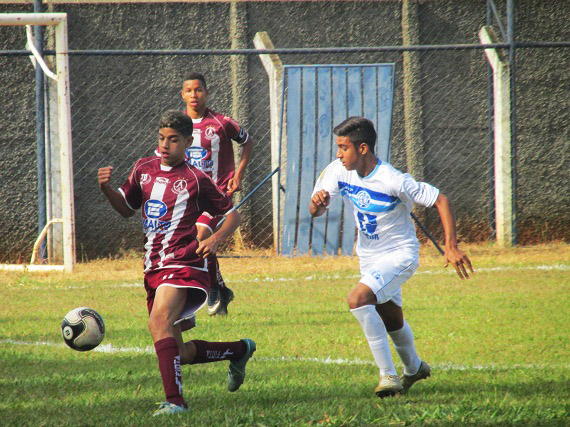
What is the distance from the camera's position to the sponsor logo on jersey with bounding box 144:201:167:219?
16.9ft

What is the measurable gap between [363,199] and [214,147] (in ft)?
11.5

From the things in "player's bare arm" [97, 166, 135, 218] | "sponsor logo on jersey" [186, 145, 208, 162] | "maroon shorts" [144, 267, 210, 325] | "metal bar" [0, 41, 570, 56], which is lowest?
"maroon shorts" [144, 267, 210, 325]

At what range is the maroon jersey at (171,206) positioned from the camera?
5.03m

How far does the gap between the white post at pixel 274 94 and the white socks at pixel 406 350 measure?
20.4 feet

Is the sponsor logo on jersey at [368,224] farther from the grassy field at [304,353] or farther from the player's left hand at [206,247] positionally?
the player's left hand at [206,247]

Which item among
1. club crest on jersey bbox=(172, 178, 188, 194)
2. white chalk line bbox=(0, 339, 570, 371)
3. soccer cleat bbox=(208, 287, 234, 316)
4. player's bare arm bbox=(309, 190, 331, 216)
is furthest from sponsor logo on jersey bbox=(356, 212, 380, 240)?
soccer cleat bbox=(208, 287, 234, 316)

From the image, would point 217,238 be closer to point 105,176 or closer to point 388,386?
point 105,176

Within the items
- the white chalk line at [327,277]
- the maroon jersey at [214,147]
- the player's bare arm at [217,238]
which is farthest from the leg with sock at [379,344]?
the white chalk line at [327,277]

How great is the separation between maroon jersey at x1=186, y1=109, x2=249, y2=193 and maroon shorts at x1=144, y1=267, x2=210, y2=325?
3.68 m

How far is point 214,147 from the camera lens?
8.75 metres

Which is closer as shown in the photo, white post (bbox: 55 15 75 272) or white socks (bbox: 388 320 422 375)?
white socks (bbox: 388 320 422 375)

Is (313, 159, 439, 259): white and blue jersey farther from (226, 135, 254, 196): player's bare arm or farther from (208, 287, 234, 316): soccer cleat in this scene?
(226, 135, 254, 196): player's bare arm

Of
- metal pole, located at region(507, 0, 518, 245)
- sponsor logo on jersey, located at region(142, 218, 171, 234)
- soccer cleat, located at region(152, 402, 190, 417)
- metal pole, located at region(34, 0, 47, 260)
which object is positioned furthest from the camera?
metal pole, located at region(507, 0, 518, 245)

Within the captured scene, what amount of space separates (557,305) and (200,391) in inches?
151
